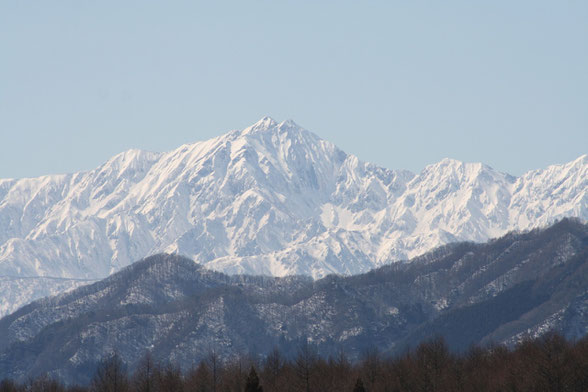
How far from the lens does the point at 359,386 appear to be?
189 m

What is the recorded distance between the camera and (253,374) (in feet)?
615

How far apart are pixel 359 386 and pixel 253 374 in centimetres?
1572
